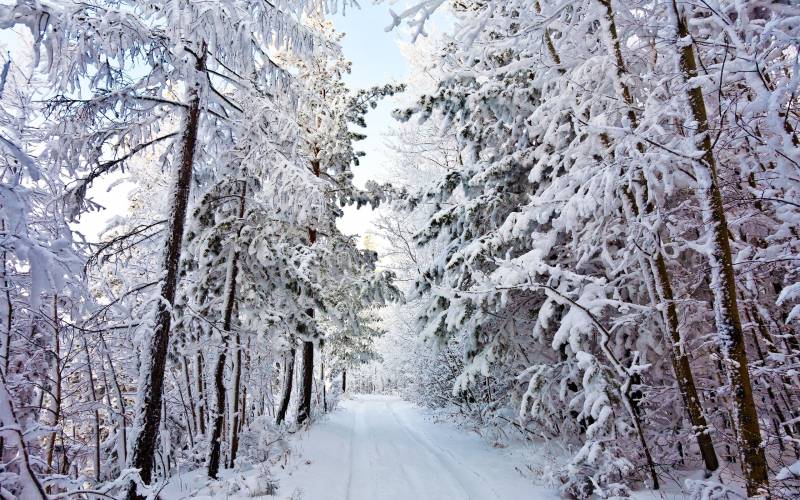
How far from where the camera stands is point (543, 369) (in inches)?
269

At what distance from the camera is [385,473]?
334 inches

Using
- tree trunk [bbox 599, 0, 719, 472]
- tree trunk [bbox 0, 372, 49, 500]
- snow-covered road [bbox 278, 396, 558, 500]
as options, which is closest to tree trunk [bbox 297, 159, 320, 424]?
snow-covered road [bbox 278, 396, 558, 500]

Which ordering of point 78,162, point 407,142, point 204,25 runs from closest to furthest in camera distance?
point 204,25, point 78,162, point 407,142

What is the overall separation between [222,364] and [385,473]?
4.16m

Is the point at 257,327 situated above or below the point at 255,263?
below

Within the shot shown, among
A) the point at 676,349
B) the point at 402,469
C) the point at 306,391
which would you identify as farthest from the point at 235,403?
the point at 676,349

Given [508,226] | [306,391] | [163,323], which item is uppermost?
[508,226]

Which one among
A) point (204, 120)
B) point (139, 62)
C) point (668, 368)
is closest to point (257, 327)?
point (204, 120)

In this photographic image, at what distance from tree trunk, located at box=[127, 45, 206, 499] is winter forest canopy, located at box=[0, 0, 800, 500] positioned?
0.03 metres

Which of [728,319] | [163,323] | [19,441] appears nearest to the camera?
[19,441]

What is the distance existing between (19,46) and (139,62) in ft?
34.4

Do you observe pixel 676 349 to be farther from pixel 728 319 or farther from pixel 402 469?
pixel 402 469

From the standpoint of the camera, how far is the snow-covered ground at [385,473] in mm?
6863

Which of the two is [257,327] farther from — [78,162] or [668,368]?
[668,368]
